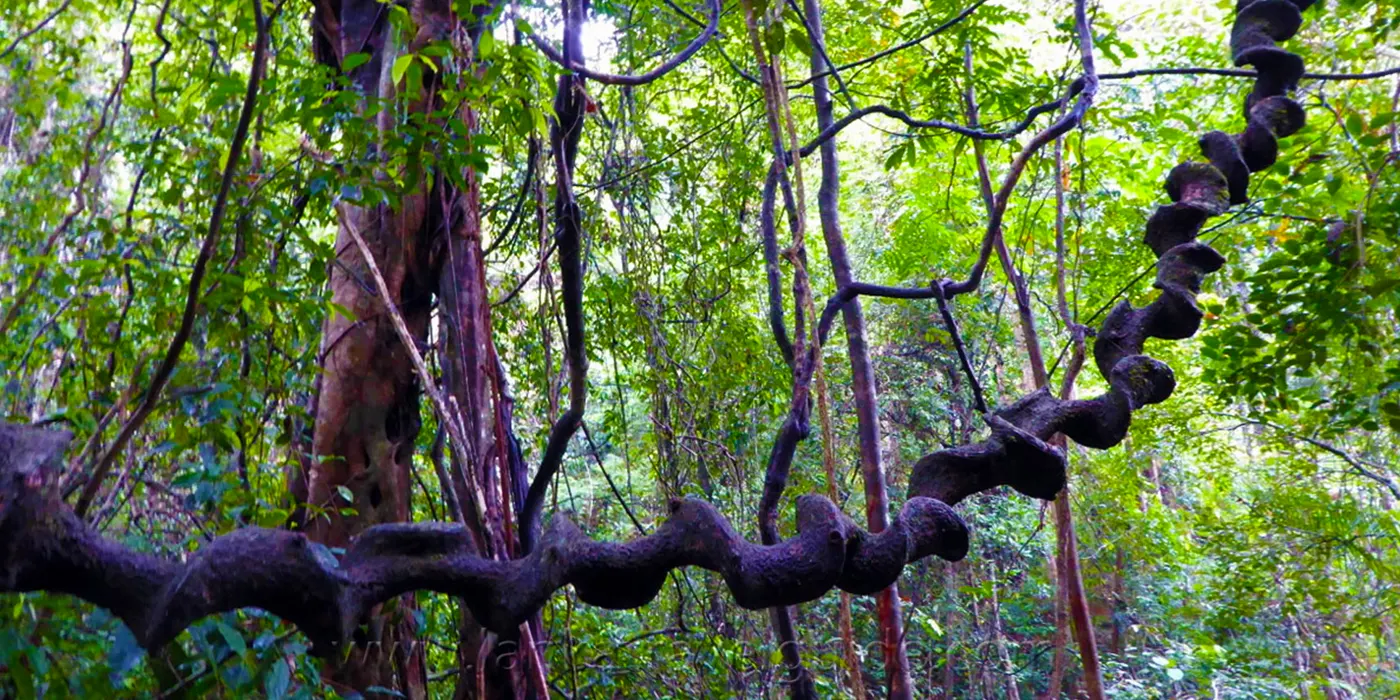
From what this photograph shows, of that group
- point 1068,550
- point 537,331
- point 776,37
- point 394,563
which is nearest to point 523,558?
point 394,563

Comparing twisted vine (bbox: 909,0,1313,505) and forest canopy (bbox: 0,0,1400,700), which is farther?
twisted vine (bbox: 909,0,1313,505)

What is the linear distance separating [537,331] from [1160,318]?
1506 millimetres

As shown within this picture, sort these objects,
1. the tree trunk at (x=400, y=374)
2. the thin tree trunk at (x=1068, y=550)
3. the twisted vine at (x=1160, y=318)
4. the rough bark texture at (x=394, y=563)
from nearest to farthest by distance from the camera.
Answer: the rough bark texture at (x=394, y=563), the twisted vine at (x=1160, y=318), the tree trunk at (x=400, y=374), the thin tree trunk at (x=1068, y=550)

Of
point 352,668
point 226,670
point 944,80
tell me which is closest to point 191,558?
point 226,670

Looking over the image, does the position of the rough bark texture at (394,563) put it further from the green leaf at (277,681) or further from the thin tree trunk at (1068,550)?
the thin tree trunk at (1068,550)

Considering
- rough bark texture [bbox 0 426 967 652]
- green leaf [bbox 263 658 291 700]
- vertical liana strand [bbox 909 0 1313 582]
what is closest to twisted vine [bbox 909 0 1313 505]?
vertical liana strand [bbox 909 0 1313 582]

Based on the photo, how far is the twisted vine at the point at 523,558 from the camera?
60 centimetres

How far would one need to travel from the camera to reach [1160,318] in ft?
4.54

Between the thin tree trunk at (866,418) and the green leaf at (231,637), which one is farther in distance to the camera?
the thin tree trunk at (866,418)

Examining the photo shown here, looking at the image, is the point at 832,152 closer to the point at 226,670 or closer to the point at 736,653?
the point at 736,653

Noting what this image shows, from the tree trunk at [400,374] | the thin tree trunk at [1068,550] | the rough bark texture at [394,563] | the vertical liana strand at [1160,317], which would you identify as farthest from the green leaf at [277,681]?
the thin tree trunk at [1068,550]

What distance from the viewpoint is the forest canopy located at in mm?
825

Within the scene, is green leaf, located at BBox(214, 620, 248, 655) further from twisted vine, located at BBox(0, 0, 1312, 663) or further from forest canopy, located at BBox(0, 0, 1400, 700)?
twisted vine, located at BBox(0, 0, 1312, 663)

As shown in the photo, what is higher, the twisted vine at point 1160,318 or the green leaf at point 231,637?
the twisted vine at point 1160,318
